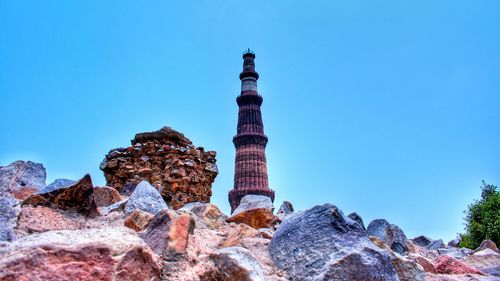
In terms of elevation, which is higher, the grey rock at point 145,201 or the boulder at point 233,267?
the grey rock at point 145,201

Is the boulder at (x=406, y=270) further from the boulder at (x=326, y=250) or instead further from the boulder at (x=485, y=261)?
the boulder at (x=485, y=261)

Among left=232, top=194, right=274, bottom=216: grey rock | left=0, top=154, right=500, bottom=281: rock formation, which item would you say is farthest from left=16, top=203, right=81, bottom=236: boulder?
left=232, top=194, right=274, bottom=216: grey rock

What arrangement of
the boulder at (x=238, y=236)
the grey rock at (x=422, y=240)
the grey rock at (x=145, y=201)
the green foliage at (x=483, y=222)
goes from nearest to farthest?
the boulder at (x=238, y=236) → the grey rock at (x=145, y=201) → the grey rock at (x=422, y=240) → the green foliage at (x=483, y=222)

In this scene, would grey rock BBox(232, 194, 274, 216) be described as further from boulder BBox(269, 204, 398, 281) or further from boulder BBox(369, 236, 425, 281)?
boulder BBox(369, 236, 425, 281)

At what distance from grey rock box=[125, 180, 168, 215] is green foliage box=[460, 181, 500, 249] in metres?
11.6

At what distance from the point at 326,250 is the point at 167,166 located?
3.73m

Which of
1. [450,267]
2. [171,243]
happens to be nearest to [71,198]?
[171,243]

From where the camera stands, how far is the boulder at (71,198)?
85.1 inches

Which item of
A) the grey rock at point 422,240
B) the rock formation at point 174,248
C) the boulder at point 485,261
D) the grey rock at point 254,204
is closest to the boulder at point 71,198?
the rock formation at point 174,248

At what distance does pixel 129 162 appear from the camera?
5164mm

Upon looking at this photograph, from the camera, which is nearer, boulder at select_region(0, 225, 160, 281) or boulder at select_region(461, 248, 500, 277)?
boulder at select_region(0, 225, 160, 281)

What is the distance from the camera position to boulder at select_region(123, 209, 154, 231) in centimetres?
203

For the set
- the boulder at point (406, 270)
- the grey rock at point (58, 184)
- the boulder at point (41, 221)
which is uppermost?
the grey rock at point (58, 184)

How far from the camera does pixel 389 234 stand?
3.21 m
